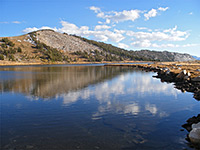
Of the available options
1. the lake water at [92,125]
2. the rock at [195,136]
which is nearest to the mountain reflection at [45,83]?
the lake water at [92,125]

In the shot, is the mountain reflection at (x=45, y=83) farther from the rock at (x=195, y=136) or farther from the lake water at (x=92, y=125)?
the rock at (x=195, y=136)

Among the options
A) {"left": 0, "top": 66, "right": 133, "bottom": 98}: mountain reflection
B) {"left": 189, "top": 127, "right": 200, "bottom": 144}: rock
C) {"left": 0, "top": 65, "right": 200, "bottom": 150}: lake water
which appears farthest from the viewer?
{"left": 0, "top": 66, "right": 133, "bottom": 98}: mountain reflection

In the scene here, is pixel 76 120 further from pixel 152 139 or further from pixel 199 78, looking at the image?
pixel 199 78

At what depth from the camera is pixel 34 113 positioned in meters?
17.2

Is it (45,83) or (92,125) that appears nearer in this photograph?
(92,125)

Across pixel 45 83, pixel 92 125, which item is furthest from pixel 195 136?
pixel 45 83

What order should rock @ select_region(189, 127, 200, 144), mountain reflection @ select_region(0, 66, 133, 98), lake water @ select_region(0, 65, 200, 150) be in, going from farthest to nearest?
1. mountain reflection @ select_region(0, 66, 133, 98)
2. lake water @ select_region(0, 65, 200, 150)
3. rock @ select_region(189, 127, 200, 144)

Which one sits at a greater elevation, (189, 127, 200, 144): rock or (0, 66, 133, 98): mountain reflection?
(0, 66, 133, 98): mountain reflection

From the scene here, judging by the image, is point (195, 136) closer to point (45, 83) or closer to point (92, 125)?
point (92, 125)

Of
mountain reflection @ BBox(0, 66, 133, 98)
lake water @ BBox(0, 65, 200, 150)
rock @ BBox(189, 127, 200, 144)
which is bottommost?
lake water @ BBox(0, 65, 200, 150)

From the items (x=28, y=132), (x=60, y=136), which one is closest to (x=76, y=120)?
(x=60, y=136)

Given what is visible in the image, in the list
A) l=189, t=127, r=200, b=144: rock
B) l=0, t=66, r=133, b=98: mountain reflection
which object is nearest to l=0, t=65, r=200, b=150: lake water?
l=189, t=127, r=200, b=144: rock

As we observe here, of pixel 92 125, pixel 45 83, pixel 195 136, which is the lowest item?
pixel 92 125

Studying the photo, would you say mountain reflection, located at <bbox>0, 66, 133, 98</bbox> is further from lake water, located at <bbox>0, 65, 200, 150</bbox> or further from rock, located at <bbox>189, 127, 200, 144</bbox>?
rock, located at <bbox>189, 127, 200, 144</bbox>
